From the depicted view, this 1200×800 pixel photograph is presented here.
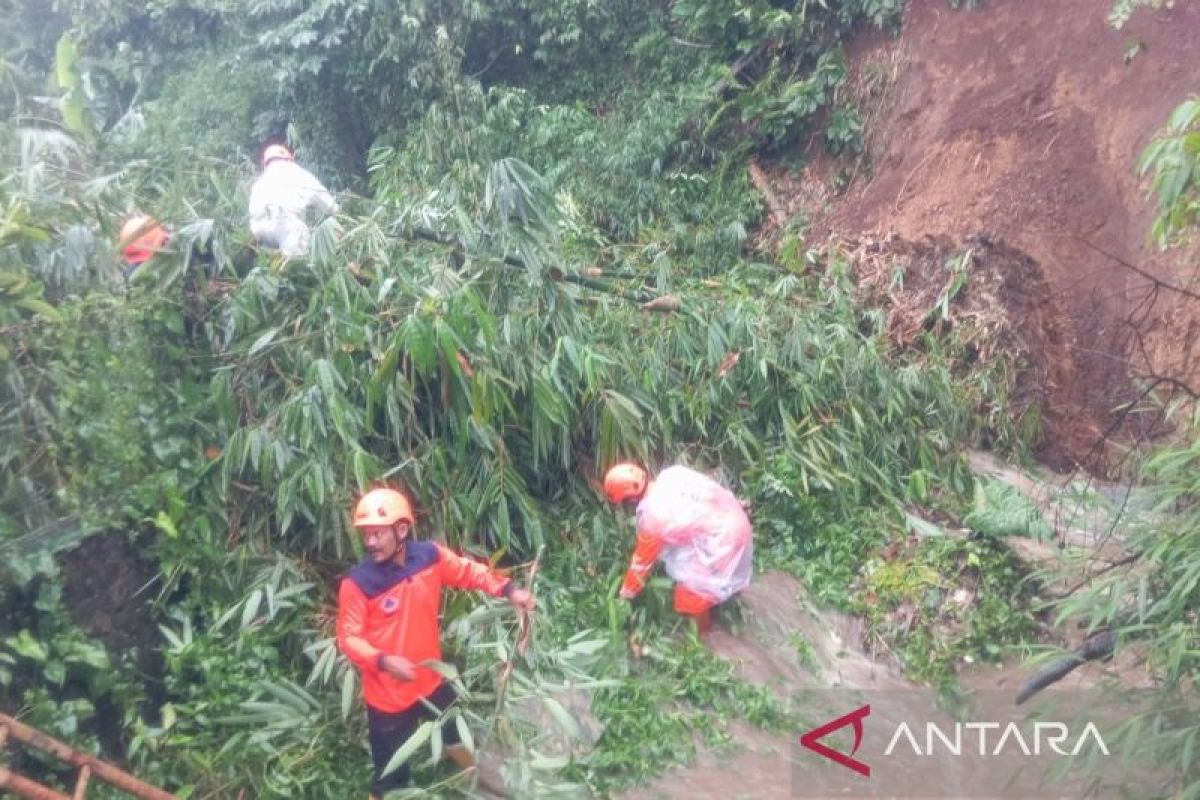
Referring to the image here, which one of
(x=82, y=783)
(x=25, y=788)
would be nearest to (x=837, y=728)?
(x=82, y=783)

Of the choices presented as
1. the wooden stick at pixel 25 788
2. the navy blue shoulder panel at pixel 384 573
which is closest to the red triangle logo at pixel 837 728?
the navy blue shoulder panel at pixel 384 573

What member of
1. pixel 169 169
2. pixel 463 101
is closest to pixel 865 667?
pixel 169 169

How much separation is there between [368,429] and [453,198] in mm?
1791

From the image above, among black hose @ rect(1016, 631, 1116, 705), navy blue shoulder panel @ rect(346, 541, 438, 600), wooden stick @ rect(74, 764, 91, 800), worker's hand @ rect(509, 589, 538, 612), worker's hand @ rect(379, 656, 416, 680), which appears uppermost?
black hose @ rect(1016, 631, 1116, 705)

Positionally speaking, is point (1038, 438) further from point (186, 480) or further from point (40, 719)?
point (40, 719)

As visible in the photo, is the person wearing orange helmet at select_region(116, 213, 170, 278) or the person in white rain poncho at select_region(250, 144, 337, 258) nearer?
the person wearing orange helmet at select_region(116, 213, 170, 278)

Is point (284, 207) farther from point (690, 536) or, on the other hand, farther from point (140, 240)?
point (690, 536)

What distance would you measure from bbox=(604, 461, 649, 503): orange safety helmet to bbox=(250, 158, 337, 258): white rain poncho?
1933 millimetres

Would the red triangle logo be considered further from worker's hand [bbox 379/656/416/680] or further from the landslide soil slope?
the landslide soil slope

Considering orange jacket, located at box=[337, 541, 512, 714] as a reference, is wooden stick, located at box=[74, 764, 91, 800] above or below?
below

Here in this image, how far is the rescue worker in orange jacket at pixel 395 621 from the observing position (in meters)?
4.50

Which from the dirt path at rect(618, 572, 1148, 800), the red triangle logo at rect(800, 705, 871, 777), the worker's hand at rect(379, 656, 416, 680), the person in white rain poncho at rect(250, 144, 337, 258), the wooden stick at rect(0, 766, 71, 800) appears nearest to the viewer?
the wooden stick at rect(0, 766, 71, 800)

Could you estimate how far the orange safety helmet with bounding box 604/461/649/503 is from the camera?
232 inches

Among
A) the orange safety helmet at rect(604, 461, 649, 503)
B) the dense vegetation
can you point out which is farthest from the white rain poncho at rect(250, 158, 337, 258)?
the orange safety helmet at rect(604, 461, 649, 503)
